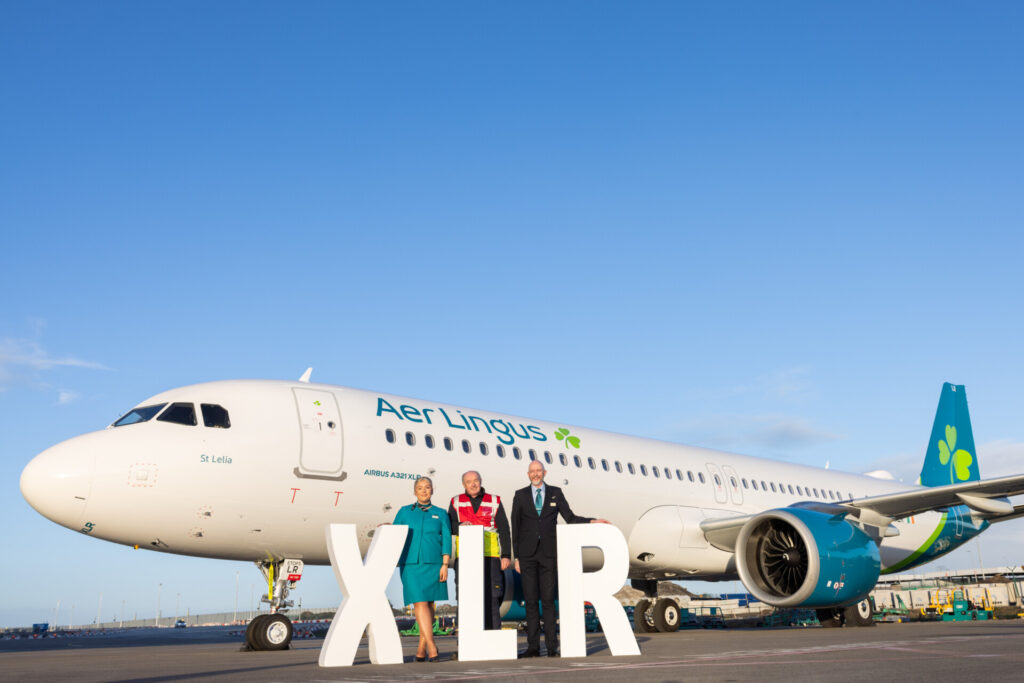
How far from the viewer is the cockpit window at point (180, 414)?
11.4m

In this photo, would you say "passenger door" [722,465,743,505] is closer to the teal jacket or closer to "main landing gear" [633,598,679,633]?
"main landing gear" [633,598,679,633]

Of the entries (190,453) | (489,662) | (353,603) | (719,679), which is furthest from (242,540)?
(719,679)

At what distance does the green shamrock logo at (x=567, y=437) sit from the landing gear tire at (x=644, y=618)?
11.6ft

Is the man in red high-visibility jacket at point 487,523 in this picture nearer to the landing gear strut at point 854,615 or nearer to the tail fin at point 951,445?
Result: the landing gear strut at point 854,615

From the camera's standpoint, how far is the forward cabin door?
38.3 feet

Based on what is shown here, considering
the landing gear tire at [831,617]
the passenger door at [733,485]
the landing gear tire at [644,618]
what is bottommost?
the landing gear tire at [831,617]

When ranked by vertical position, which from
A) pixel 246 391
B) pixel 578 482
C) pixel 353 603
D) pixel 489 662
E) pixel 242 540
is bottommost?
pixel 489 662

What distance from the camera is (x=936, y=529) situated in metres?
20.7

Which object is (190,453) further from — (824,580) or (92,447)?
(824,580)

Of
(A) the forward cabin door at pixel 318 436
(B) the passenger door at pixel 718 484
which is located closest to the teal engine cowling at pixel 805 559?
(B) the passenger door at pixel 718 484

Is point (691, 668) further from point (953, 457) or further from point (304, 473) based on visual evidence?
point (953, 457)

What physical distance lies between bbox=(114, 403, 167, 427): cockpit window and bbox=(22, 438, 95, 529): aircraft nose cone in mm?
1044

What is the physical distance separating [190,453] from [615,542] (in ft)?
19.9

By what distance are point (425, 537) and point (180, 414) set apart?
16.8 feet
